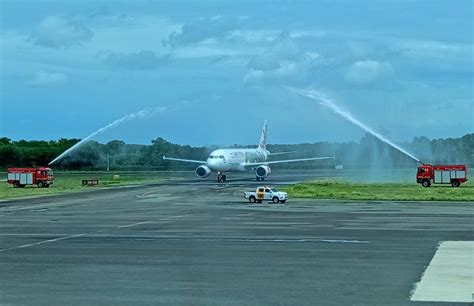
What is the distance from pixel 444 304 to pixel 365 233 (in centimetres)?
1480

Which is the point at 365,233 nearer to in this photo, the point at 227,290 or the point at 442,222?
the point at 442,222

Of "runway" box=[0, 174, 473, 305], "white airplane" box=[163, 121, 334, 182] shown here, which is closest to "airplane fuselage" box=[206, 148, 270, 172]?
"white airplane" box=[163, 121, 334, 182]

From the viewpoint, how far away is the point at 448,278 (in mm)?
18234

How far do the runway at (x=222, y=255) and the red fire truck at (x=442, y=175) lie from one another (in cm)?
3188

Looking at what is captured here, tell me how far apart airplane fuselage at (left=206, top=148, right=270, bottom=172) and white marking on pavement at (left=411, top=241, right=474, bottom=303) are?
72.6 metres

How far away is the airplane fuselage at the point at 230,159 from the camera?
317 ft

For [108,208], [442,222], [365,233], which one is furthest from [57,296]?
[108,208]

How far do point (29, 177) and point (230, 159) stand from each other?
26.6 metres

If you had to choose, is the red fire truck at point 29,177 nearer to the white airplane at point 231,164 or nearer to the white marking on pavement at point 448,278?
the white airplane at point 231,164

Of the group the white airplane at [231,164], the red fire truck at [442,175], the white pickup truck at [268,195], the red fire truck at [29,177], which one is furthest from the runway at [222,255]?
the white airplane at [231,164]

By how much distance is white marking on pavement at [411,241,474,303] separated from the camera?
1584 cm

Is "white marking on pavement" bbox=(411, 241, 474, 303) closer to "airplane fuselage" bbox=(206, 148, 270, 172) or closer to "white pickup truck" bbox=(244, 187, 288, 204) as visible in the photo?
"white pickup truck" bbox=(244, 187, 288, 204)

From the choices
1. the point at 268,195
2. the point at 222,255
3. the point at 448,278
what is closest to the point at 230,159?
the point at 268,195

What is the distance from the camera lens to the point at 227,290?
16.6 metres
